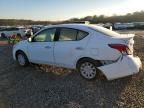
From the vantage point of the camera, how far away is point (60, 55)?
8.40 meters

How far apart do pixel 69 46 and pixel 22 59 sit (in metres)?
2.81

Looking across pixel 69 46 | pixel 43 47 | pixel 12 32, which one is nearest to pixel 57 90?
pixel 69 46

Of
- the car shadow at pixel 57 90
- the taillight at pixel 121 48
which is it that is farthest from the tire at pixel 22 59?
the taillight at pixel 121 48

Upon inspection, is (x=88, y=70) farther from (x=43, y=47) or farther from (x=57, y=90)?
(x=43, y=47)

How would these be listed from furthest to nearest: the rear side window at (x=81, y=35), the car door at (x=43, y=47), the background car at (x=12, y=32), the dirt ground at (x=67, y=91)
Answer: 1. the background car at (x=12, y=32)
2. the car door at (x=43, y=47)
3. the rear side window at (x=81, y=35)
4. the dirt ground at (x=67, y=91)

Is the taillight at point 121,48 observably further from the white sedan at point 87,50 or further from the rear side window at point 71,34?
the rear side window at point 71,34

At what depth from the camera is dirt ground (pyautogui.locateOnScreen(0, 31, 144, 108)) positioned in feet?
20.0

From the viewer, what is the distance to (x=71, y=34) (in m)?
8.23

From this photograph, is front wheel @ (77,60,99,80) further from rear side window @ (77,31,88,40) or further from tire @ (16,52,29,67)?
tire @ (16,52,29,67)

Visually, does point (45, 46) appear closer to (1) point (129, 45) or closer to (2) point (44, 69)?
(2) point (44, 69)

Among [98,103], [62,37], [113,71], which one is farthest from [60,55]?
[98,103]

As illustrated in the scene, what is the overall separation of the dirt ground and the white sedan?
38 centimetres

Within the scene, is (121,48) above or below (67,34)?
below

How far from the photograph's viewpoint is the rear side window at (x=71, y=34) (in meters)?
7.97
